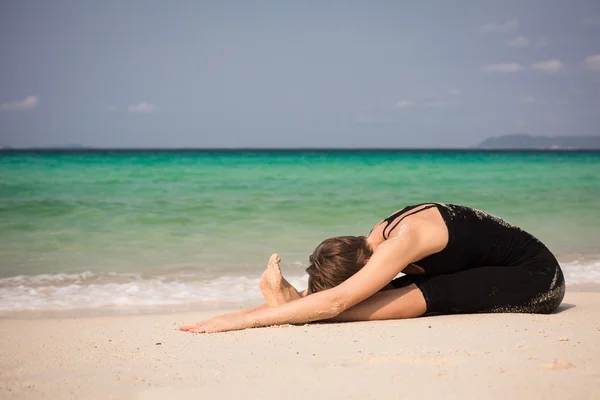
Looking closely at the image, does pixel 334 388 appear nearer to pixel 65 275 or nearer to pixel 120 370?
pixel 120 370

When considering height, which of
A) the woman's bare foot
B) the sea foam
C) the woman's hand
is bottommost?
the sea foam

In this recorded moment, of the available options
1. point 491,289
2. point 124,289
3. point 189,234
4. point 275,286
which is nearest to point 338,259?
point 275,286

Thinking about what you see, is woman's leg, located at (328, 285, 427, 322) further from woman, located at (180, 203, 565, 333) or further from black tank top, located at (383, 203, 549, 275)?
black tank top, located at (383, 203, 549, 275)

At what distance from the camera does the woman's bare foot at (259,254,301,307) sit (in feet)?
11.7

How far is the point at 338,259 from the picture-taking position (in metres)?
3.44

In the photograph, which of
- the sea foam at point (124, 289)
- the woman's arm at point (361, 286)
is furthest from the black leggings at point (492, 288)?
the sea foam at point (124, 289)

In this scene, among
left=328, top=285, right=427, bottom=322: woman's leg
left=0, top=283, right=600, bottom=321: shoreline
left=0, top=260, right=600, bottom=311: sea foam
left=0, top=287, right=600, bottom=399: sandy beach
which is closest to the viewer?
left=0, top=287, right=600, bottom=399: sandy beach

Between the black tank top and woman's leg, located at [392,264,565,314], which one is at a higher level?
the black tank top

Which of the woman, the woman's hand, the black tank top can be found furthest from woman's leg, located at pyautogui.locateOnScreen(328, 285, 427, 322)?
the woman's hand

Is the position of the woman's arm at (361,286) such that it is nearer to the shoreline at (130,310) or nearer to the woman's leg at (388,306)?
the woman's leg at (388,306)

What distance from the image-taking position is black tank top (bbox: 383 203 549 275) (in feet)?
11.8

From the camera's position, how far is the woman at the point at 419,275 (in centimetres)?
342

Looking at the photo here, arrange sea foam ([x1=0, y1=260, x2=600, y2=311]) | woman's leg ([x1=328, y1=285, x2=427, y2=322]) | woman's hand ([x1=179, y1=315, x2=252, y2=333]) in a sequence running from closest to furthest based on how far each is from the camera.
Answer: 1. woman's hand ([x1=179, y1=315, x2=252, y2=333])
2. woman's leg ([x1=328, y1=285, x2=427, y2=322])
3. sea foam ([x1=0, y1=260, x2=600, y2=311])

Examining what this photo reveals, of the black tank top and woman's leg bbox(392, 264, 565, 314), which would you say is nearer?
the black tank top
